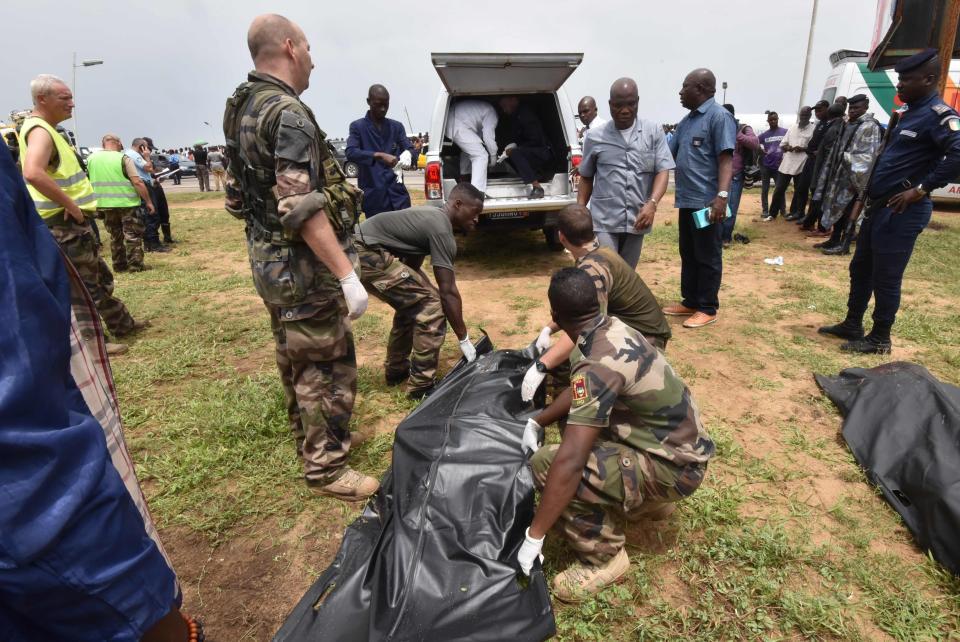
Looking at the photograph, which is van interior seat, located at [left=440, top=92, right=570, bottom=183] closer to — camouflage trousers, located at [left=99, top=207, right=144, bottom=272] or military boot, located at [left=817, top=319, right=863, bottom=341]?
military boot, located at [left=817, top=319, right=863, bottom=341]

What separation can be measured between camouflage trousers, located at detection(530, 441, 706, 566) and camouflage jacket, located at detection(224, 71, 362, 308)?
118cm

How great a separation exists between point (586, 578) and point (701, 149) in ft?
10.5

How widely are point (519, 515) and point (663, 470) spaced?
0.53m

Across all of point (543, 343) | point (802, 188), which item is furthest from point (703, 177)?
point (802, 188)

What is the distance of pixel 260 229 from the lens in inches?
78.3

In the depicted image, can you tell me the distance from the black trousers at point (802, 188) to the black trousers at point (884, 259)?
4680 mm

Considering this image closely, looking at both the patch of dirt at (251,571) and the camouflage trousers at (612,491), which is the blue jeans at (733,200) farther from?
the patch of dirt at (251,571)

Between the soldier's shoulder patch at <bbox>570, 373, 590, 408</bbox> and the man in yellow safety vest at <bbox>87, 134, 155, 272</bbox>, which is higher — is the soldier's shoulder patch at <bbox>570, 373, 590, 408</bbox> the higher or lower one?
the lower one

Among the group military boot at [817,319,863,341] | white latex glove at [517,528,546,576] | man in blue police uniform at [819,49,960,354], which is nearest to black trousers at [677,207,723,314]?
military boot at [817,319,863,341]

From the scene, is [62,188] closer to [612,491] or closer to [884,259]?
[612,491]

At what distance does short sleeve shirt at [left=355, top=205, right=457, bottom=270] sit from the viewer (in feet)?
9.26

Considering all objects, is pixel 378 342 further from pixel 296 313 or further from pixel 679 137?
pixel 679 137

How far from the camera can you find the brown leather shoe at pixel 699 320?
3.96m

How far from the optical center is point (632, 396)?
1675 mm
